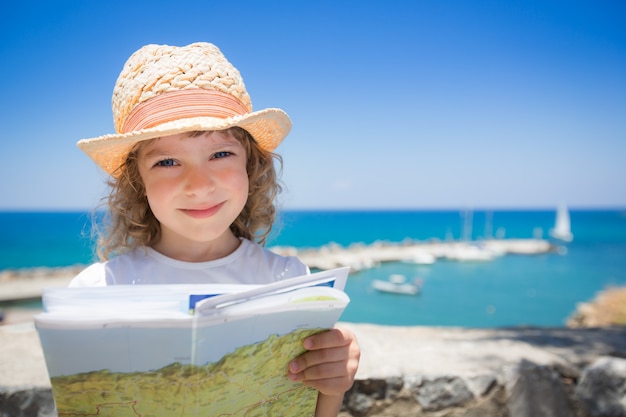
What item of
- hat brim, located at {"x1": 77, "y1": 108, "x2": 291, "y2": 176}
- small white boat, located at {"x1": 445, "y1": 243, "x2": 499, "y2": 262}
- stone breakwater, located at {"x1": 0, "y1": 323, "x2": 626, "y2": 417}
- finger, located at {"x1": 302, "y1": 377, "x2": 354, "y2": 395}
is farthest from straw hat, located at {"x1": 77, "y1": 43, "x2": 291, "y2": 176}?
small white boat, located at {"x1": 445, "y1": 243, "x2": 499, "y2": 262}

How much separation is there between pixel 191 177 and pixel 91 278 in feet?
1.36

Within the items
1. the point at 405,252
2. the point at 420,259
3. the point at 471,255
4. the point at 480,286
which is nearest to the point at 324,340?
the point at 480,286

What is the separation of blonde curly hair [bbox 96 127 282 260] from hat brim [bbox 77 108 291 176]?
0.04 m

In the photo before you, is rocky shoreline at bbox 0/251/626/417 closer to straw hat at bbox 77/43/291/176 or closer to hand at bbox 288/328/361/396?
hand at bbox 288/328/361/396

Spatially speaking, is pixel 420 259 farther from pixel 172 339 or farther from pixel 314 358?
pixel 172 339

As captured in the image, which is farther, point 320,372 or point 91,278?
point 91,278

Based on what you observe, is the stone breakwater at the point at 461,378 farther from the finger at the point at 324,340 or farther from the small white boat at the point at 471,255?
the small white boat at the point at 471,255

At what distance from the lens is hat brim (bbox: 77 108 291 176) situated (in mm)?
948

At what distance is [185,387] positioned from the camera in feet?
2.56

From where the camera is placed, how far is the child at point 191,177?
3.21 feet

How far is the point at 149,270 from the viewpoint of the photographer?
1.18 m

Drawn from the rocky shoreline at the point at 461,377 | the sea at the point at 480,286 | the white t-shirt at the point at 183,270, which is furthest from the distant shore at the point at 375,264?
the white t-shirt at the point at 183,270

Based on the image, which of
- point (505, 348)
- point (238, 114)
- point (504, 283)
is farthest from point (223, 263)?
point (504, 283)

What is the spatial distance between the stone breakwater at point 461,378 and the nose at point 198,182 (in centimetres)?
89
